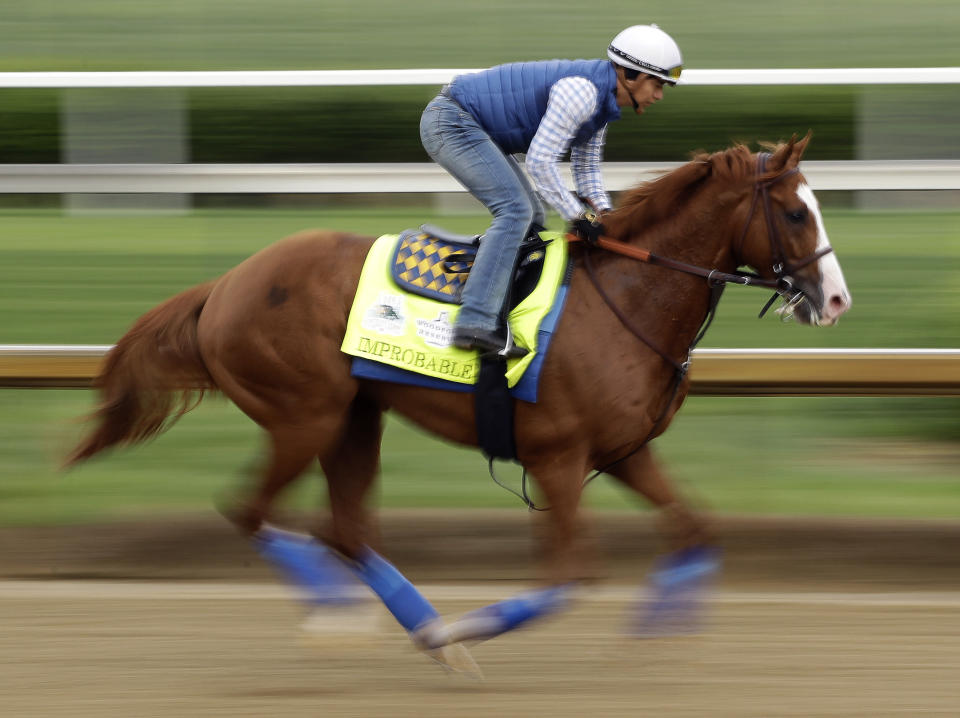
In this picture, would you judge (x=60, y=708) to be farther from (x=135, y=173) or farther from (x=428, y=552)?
(x=135, y=173)

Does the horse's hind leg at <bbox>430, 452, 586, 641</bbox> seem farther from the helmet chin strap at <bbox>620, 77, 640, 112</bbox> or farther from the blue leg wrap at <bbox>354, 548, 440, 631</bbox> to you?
the helmet chin strap at <bbox>620, 77, 640, 112</bbox>

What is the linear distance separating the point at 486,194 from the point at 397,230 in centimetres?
252

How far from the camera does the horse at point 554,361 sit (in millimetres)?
3883

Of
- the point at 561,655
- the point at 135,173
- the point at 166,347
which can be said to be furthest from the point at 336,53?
the point at 561,655

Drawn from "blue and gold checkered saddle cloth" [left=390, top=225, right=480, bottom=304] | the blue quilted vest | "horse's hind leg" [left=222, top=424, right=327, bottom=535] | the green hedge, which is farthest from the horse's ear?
the green hedge

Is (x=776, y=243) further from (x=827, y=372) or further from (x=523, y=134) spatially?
(x=827, y=372)

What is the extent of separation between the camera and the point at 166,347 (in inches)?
169

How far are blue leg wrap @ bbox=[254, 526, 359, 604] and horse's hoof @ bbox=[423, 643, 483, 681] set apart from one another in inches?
15.3

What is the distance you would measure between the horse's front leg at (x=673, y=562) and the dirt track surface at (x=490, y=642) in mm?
86

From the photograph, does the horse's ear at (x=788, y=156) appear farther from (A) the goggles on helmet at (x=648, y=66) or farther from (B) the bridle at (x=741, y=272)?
(A) the goggles on helmet at (x=648, y=66)

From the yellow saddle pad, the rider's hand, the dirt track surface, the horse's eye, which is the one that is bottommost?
the dirt track surface

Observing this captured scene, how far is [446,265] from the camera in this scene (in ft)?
13.4

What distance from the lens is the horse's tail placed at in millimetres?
4309

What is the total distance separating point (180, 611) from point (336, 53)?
5186 mm
